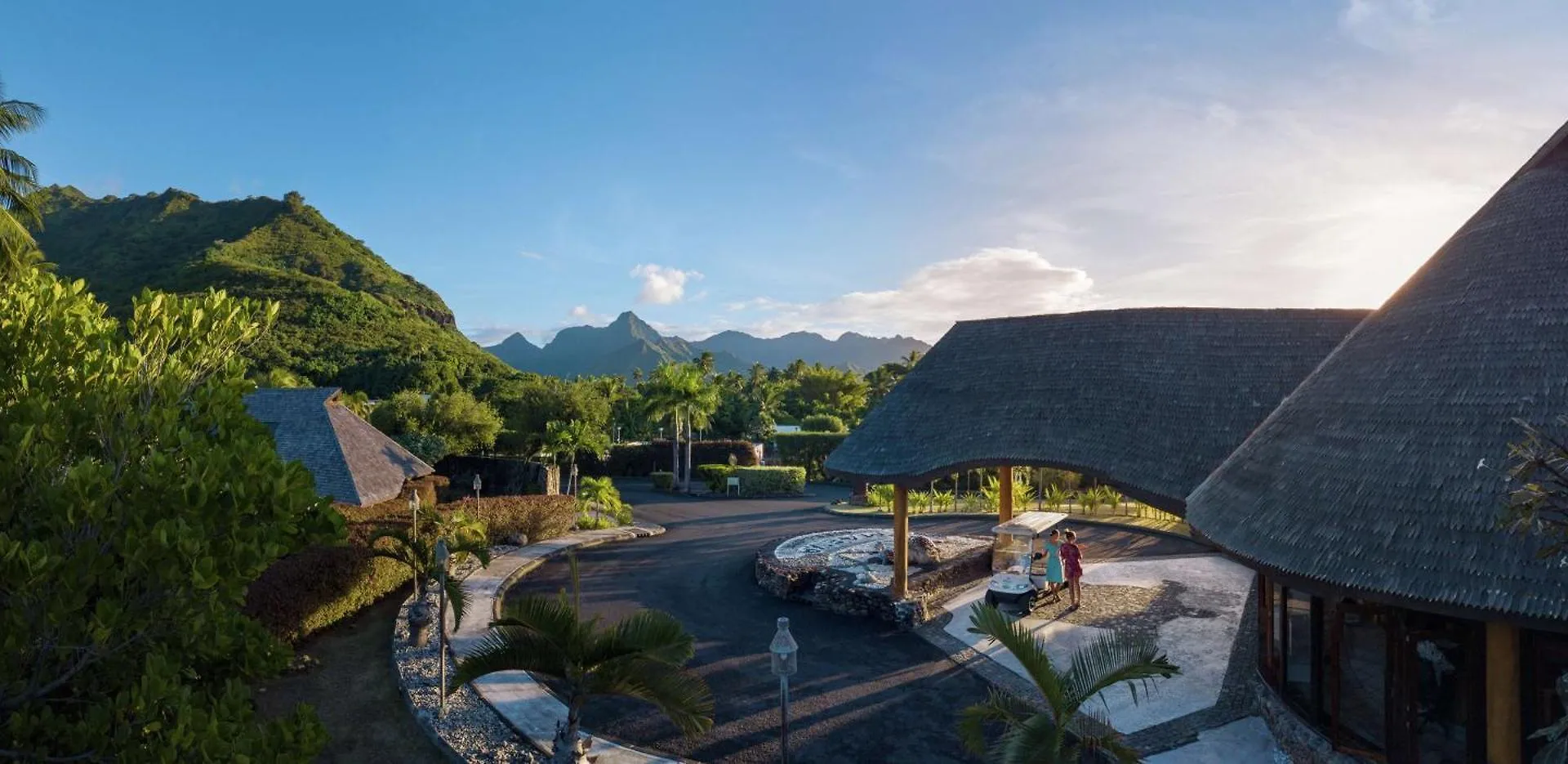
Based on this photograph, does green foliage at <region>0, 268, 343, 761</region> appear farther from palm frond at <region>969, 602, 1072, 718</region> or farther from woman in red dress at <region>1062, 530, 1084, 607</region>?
woman in red dress at <region>1062, 530, 1084, 607</region>

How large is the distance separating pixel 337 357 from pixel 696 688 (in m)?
66.6

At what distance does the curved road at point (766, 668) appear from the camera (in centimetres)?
1008

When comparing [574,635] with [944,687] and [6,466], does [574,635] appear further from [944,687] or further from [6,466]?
[944,687]

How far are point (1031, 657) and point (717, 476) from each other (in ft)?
109

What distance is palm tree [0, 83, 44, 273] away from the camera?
2080 cm

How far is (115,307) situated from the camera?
6038 centimetres

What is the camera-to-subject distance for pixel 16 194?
906 inches

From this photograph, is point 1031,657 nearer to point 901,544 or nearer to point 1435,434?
point 1435,434

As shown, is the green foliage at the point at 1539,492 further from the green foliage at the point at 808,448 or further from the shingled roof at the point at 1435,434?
the green foliage at the point at 808,448

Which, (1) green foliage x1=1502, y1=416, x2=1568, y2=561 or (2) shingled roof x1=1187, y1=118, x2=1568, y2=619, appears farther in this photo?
(2) shingled roof x1=1187, y1=118, x2=1568, y2=619

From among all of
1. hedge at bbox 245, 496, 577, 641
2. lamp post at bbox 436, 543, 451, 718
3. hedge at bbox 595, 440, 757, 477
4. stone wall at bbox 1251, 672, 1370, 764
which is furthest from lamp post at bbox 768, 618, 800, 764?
hedge at bbox 595, 440, 757, 477

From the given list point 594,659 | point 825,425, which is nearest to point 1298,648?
point 594,659

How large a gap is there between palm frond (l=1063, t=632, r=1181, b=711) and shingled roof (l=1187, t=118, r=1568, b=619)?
6.92 feet

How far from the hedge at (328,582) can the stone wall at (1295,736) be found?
13.4 m
